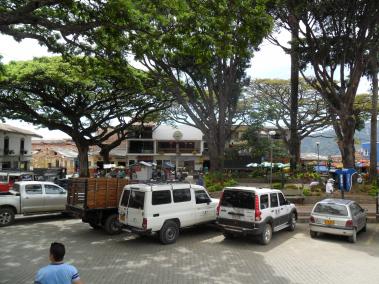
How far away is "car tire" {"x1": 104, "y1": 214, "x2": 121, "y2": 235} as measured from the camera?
1338cm

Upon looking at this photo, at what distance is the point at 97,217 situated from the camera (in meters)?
13.5

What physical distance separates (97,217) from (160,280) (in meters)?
5.59

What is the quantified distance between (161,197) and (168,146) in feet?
161

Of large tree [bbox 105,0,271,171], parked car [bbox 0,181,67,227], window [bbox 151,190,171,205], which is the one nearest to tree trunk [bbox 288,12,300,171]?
large tree [bbox 105,0,271,171]

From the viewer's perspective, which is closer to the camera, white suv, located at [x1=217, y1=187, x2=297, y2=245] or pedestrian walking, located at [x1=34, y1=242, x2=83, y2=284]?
pedestrian walking, located at [x1=34, y1=242, x2=83, y2=284]

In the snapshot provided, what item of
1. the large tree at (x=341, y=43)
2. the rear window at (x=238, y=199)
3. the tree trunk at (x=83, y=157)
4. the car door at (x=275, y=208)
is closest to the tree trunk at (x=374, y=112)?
the large tree at (x=341, y=43)

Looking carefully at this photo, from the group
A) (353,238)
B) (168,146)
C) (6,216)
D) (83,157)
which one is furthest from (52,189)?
(168,146)

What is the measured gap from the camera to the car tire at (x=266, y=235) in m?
12.2

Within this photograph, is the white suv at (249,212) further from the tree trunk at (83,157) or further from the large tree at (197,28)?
the tree trunk at (83,157)

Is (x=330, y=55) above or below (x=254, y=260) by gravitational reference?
above

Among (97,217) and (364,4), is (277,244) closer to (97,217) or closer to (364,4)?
(97,217)

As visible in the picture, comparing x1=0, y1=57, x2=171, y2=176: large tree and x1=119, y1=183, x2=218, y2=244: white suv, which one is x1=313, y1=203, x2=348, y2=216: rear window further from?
x1=0, y1=57, x2=171, y2=176: large tree

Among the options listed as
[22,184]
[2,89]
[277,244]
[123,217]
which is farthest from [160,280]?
[2,89]

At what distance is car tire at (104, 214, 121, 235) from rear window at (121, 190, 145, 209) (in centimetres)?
121
